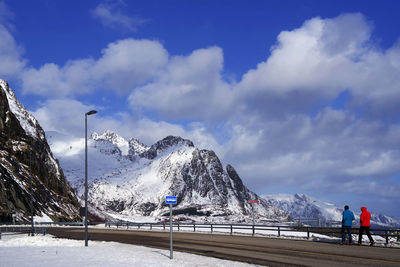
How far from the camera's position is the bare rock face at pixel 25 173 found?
90569mm

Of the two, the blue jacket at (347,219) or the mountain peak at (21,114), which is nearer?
the blue jacket at (347,219)

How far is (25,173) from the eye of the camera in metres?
105

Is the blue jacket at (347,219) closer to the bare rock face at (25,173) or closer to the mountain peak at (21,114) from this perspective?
the bare rock face at (25,173)

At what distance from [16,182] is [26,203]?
5.12 metres

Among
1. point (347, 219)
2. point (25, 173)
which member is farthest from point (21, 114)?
point (347, 219)

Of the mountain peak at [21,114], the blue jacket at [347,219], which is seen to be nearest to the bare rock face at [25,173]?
the mountain peak at [21,114]

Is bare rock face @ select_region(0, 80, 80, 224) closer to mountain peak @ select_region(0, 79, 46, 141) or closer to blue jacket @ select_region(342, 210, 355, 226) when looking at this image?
mountain peak @ select_region(0, 79, 46, 141)

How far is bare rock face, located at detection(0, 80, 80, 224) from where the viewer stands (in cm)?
9057

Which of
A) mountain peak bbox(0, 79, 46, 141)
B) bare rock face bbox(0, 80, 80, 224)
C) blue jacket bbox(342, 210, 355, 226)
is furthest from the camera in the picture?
mountain peak bbox(0, 79, 46, 141)

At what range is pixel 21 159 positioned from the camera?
110m

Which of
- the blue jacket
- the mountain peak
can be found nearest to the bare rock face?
the mountain peak

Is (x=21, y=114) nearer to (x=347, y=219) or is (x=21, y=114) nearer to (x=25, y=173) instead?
(x=25, y=173)

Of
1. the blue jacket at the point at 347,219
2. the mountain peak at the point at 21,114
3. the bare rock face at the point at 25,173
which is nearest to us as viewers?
the blue jacket at the point at 347,219

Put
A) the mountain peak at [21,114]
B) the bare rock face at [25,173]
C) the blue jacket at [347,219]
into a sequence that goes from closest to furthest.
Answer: the blue jacket at [347,219] < the bare rock face at [25,173] < the mountain peak at [21,114]
